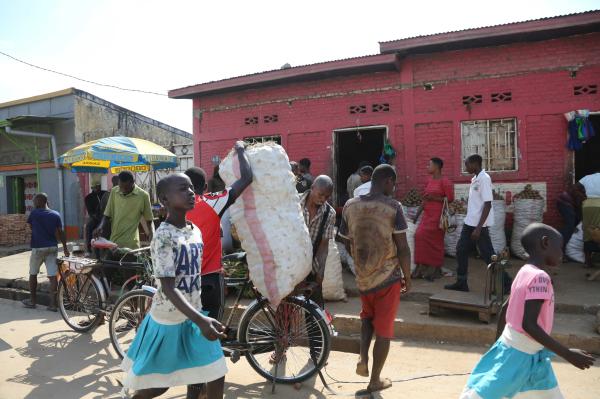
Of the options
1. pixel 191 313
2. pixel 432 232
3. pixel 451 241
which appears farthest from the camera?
pixel 451 241

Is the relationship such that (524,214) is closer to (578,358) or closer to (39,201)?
(578,358)

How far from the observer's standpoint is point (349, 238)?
12.4ft

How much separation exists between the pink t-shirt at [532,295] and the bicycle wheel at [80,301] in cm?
455

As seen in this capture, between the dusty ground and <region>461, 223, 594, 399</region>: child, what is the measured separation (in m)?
1.40

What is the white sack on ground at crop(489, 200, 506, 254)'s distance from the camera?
7.36m

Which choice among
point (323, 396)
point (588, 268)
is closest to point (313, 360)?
point (323, 396)

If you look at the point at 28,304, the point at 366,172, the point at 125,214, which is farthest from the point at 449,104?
the point at 28,304

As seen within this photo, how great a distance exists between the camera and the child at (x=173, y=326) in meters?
2.46

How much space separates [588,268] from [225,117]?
8.02 meters

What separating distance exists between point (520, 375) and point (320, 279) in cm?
204

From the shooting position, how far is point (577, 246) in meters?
7.18

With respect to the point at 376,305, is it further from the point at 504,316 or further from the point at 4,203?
the point at 4,203

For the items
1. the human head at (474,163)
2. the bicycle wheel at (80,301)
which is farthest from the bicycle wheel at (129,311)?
the human head at (474,163)

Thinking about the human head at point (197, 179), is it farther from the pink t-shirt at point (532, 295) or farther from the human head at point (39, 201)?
the human head at point (39, 201)
